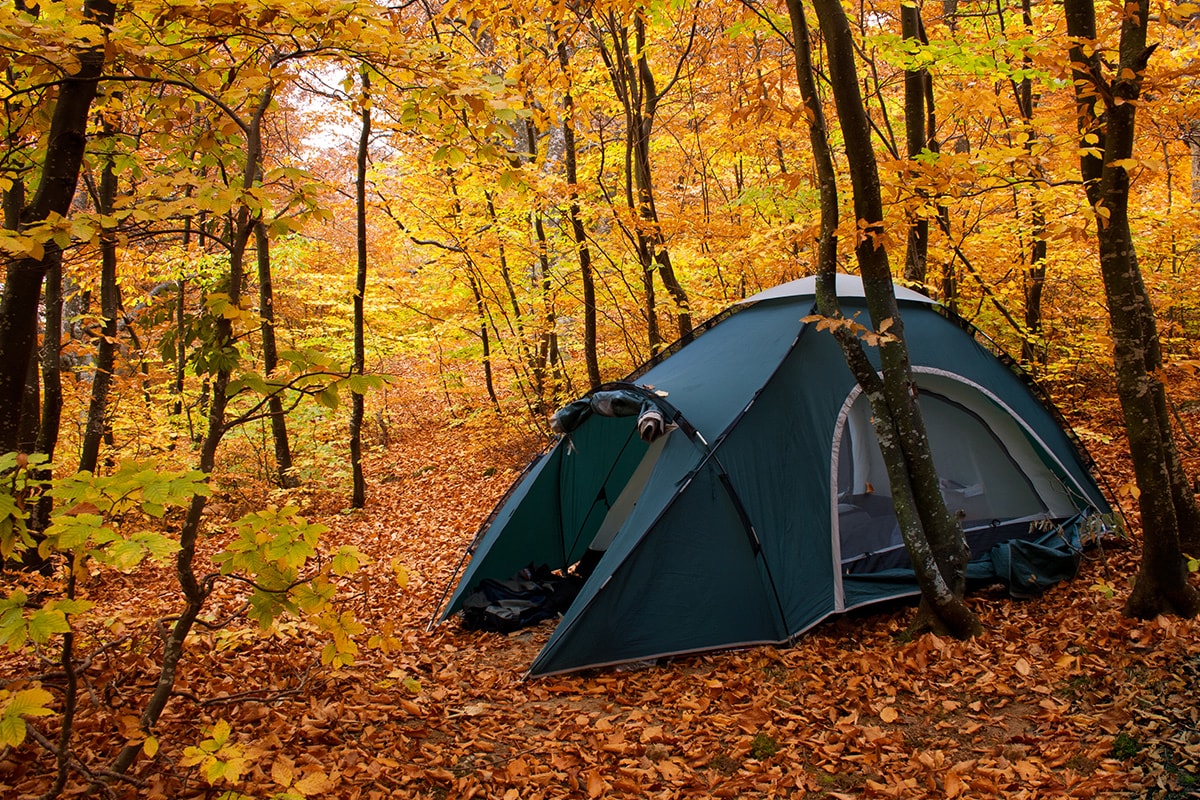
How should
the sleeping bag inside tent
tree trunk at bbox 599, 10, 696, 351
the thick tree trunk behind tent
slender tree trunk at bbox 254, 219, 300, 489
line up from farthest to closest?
slender tree trunk at bbox 254, 219, 300, 489
tree trunk at bbox 599, 10, 696, 351
the sleeping bag inside tent
the thick tree trunk behind tent

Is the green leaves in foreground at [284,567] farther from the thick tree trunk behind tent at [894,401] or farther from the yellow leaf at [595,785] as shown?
the thick tree trunk behind tent at [894,401]

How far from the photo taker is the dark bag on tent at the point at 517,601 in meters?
5.32

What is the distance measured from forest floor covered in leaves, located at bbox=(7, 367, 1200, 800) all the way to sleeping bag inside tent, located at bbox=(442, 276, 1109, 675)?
0.25 m

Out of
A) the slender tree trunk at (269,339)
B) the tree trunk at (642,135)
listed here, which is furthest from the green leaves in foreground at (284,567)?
the slender tree trunk at (269,339)

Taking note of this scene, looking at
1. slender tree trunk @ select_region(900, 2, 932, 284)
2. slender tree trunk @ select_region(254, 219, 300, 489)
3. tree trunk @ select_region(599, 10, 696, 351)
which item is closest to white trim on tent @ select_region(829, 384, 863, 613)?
slender tree trunk @ select_region(900, 2, 932, 284)

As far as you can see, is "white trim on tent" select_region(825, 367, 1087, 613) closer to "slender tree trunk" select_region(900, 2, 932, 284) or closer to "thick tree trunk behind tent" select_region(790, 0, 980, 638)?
"thick tree trunk behind tent" select_region(790, 0, 980, 638)

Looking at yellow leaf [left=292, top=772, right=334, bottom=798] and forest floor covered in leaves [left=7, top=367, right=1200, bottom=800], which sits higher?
yellow leaf [left=292, top=772, right=334, bottom=798]

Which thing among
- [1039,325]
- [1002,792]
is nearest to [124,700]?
[1002,792]

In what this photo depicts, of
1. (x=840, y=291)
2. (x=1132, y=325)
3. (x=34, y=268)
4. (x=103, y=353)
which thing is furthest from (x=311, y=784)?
(x=103, y=353)

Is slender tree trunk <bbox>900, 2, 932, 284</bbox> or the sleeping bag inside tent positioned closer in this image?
the sleeping bag inside tent

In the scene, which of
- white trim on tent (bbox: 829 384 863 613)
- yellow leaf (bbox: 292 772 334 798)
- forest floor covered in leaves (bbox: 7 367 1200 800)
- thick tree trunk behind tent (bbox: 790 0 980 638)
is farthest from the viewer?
white trim on tent (bbox: 829 384 863 613)

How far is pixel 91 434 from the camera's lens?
6.66m

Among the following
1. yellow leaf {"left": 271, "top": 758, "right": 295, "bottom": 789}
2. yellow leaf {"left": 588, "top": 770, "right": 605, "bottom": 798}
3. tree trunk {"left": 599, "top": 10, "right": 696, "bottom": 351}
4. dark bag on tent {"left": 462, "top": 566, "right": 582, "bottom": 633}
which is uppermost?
tree trunk {"left": 599, "top": 10, "right": 696, "bottom": 351}

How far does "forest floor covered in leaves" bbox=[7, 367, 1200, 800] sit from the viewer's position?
309cm
